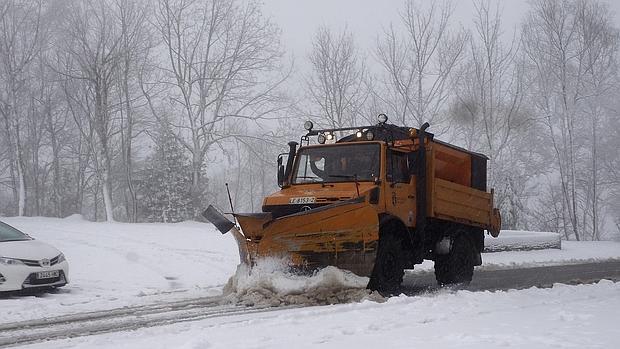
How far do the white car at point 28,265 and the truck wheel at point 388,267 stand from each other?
18.0ft

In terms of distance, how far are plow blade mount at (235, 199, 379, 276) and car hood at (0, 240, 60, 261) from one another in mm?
4146

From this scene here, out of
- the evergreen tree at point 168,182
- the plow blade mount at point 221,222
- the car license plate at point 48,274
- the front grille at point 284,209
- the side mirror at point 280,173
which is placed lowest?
the car license plate at point 48,274

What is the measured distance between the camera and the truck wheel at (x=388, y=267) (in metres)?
9.80

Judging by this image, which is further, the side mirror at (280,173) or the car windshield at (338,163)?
the side mirror at (280,173)

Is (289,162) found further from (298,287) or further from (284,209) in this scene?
(298,287)

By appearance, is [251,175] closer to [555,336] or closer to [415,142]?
[415,142]

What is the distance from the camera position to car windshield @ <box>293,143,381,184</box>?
10211mm

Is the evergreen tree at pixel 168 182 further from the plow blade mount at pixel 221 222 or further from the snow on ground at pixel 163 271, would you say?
the plow blade mount at pixel 221 222

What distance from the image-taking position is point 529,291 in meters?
10.0

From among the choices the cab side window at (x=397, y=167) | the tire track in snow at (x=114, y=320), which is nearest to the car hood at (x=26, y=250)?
the tire track in snow at (x=114, y=320)

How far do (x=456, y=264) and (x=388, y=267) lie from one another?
111 inches

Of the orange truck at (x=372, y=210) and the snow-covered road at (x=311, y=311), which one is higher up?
the orange truck at (x=372, y=210)

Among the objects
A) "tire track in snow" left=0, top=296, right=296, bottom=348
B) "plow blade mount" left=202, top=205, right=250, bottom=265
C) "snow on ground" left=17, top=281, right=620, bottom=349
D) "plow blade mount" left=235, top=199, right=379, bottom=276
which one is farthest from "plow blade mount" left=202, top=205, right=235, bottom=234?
"snow on ground" left=17, top=281, right=620, bottom=349

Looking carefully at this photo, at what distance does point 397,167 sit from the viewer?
34.6ft
